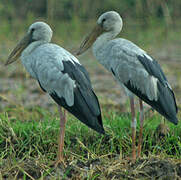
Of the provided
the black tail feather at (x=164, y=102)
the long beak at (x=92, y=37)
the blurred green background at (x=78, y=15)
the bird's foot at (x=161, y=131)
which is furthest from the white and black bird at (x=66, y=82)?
the blurred green background at (x=78, y=15)

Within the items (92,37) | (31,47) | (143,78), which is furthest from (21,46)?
(143,78)

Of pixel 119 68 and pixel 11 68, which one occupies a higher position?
pixel 119 68

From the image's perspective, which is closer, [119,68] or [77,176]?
[77,176]

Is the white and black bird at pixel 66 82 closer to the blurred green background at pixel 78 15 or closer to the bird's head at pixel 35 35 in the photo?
the bird's head at pixel 35 35

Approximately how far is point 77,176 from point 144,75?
105 centimetres

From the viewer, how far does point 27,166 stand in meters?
3.48

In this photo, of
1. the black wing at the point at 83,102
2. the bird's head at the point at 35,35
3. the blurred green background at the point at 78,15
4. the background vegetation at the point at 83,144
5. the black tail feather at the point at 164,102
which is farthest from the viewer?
the blurred green background at the point at 78,15

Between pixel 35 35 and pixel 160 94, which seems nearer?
pixel 160 94

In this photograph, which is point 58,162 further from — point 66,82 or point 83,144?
point 66,82

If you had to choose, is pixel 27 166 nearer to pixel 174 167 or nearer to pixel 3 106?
pixel 174 167

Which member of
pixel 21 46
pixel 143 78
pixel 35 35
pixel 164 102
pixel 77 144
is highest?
pixel 35 35

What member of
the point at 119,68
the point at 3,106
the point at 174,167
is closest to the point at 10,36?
the point at 3,106

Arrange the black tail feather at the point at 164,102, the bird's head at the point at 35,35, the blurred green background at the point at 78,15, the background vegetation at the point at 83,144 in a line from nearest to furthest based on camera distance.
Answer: the background vegetation at the point at 83,144, the black tail feather at the point at 164,102, the bird's head at the point at 35,35, the blurred green background at the point at 78,15

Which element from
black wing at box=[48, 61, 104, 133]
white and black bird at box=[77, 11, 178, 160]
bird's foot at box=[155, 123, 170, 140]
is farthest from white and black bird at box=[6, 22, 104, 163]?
bird's foot at box=[155, 123, 170, 140]
